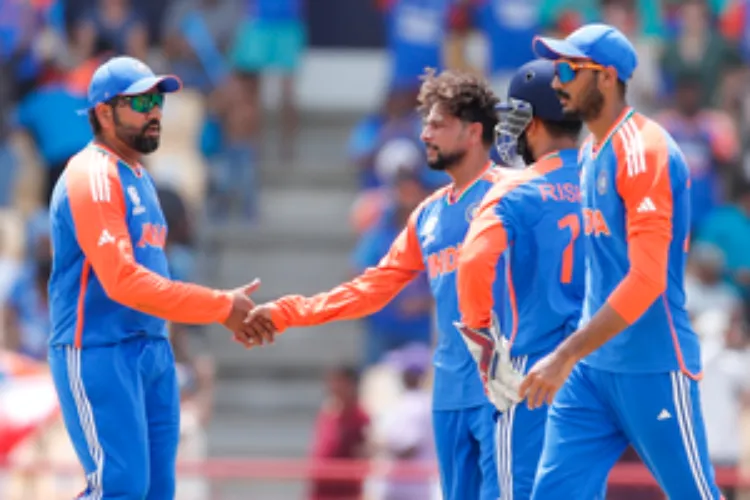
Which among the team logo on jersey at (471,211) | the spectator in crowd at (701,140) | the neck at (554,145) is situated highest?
the neck at (554,145)

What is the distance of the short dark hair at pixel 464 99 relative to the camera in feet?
24.2

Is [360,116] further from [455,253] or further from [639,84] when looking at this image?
[455,253]

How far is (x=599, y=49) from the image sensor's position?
6492 mm

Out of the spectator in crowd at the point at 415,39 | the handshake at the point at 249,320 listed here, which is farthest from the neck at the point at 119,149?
the spectator in crowd at the point at 415,39

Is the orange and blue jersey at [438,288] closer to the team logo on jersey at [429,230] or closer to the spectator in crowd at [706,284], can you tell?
the team logo on jersey at [429,230]

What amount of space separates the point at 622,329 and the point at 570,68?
1.07 m

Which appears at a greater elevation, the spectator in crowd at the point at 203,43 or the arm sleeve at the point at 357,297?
the spectator in crowd at the point at 203,43

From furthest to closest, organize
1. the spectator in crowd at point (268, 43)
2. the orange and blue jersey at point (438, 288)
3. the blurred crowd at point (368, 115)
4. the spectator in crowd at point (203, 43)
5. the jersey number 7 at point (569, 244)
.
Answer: the spectator in crowd at point (203, 43), the spectator in crowd at point (268, 43), the blurred crowd at point (368, 115), the orange and blue jersey at point (438, 288), the jersey number 7 at point (569, 244)

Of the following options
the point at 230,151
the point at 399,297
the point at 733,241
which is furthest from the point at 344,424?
the point at 733,241

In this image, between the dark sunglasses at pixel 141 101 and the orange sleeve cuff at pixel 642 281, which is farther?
the dark sunglasses at pixel 141 101

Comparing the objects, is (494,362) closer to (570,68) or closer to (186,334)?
(570,68)

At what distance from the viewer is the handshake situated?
24.6 ft

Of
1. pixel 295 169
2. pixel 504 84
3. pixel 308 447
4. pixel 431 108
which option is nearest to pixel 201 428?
pixel 308 447

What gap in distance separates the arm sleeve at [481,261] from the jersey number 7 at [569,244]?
0.26 m
